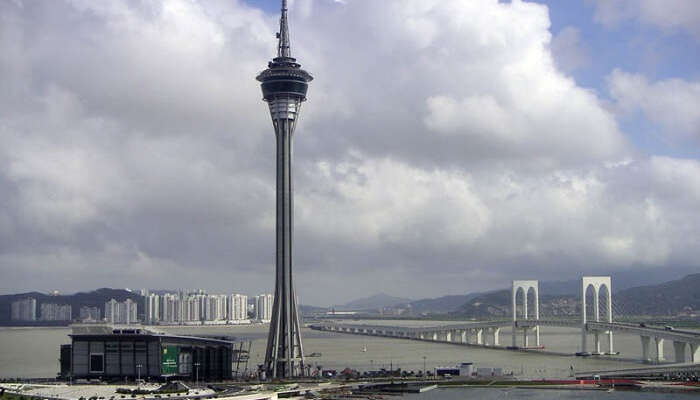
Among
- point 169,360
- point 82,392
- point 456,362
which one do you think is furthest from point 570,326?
point 82,392

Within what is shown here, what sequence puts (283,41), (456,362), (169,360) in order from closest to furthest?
(169,360) → (283,41) → (456,362)

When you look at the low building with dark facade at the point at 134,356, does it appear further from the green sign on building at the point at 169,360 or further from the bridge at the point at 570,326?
the bridge at the point at 570,326

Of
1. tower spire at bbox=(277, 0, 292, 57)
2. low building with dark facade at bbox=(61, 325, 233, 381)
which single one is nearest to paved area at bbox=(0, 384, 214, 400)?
low building with dark facade at bbox=(61, 325, 233, 381)

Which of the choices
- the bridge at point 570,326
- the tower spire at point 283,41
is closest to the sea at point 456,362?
the bridge at point 570,326

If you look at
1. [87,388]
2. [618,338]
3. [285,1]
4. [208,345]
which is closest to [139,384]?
[87,388]

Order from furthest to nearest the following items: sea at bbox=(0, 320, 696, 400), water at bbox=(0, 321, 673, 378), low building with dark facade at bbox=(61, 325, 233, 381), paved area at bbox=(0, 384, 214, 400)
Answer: water at bbox=(0, 321, 673, 378) → low building with dark facade at bbox=(61, 325, 233, 381) → sea at bbox=(0, 320, 696, 400) → paved area at bbox=(0, 384, 214, 400)

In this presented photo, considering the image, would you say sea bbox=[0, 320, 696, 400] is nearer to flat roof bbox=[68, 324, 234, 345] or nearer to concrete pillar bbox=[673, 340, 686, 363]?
concrete pillar bbox=[673, 340, 686, 363]

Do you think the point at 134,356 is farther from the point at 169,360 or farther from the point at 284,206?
the point at 284,206
